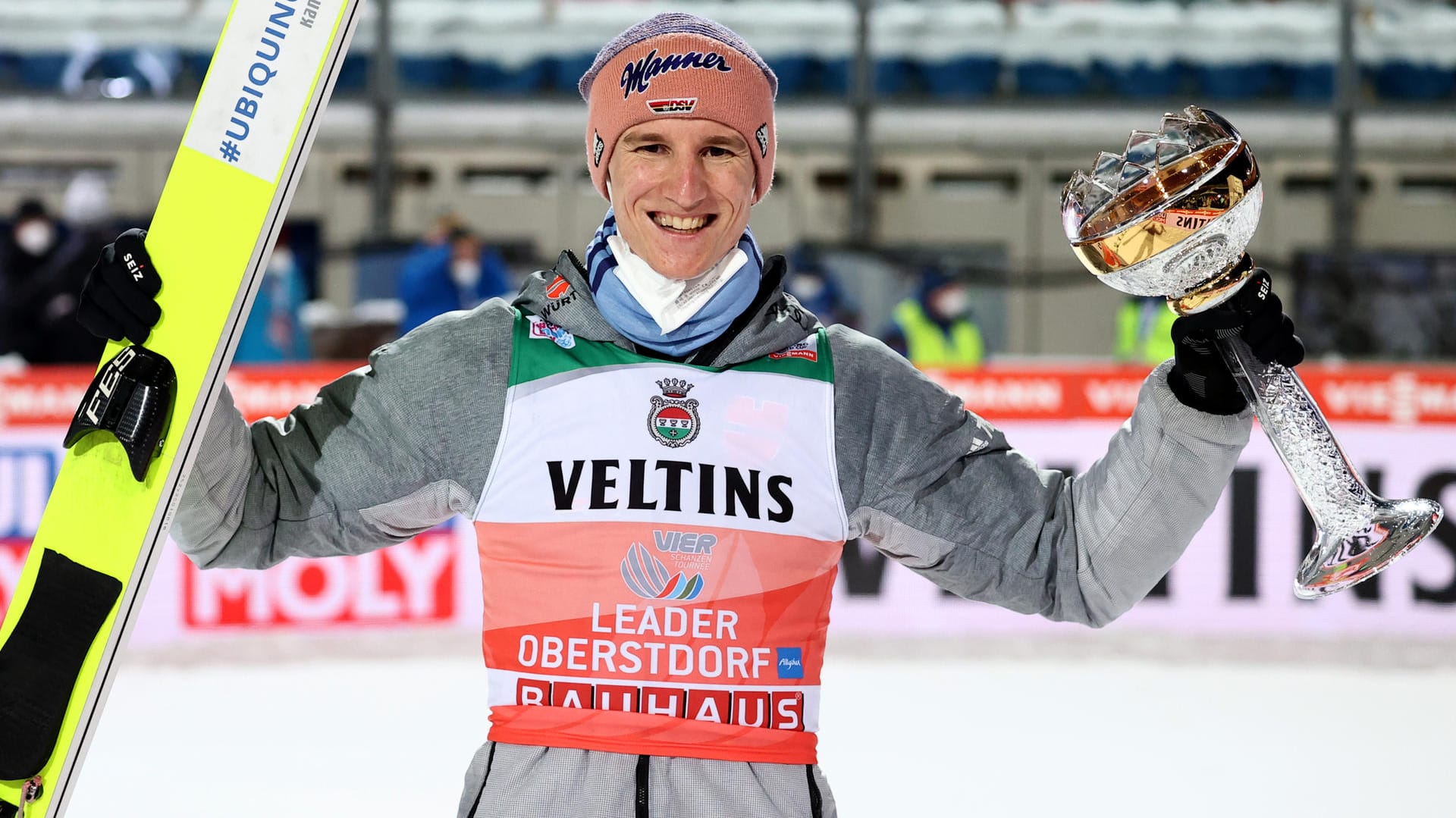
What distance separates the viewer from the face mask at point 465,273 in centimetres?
780

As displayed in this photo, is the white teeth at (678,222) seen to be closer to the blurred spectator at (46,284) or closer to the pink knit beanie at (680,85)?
the pink knit beanie at (680,85)

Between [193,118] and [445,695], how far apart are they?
328 centimetres

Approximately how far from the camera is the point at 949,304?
27.9ft

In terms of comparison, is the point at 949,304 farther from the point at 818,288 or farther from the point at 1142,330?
the point at 1142,330

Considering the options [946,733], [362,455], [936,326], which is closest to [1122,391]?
[946,733]

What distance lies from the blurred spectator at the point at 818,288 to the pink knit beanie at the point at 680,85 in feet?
20.3

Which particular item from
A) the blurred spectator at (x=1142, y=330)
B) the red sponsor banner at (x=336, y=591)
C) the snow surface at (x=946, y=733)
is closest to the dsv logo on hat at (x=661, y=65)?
the snow surface at (x=946, y=733)

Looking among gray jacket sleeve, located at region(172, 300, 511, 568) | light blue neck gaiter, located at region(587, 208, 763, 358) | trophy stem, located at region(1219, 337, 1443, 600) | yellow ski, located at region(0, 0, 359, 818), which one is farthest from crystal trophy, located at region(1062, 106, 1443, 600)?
yellow ski, located at region(0, 0, 359, 818)

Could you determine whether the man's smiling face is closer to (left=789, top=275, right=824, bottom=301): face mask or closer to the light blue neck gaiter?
the light blue neck gaiter

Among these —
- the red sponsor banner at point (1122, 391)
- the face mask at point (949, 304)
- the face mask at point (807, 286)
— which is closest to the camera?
the red sponsor banner at point (1122, 391)

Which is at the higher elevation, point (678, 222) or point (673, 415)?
point (678, 222)

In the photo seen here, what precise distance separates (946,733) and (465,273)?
4.25 metres

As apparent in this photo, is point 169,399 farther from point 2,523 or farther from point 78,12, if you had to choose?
point 78,12

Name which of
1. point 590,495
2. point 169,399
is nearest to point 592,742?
point 590,495
